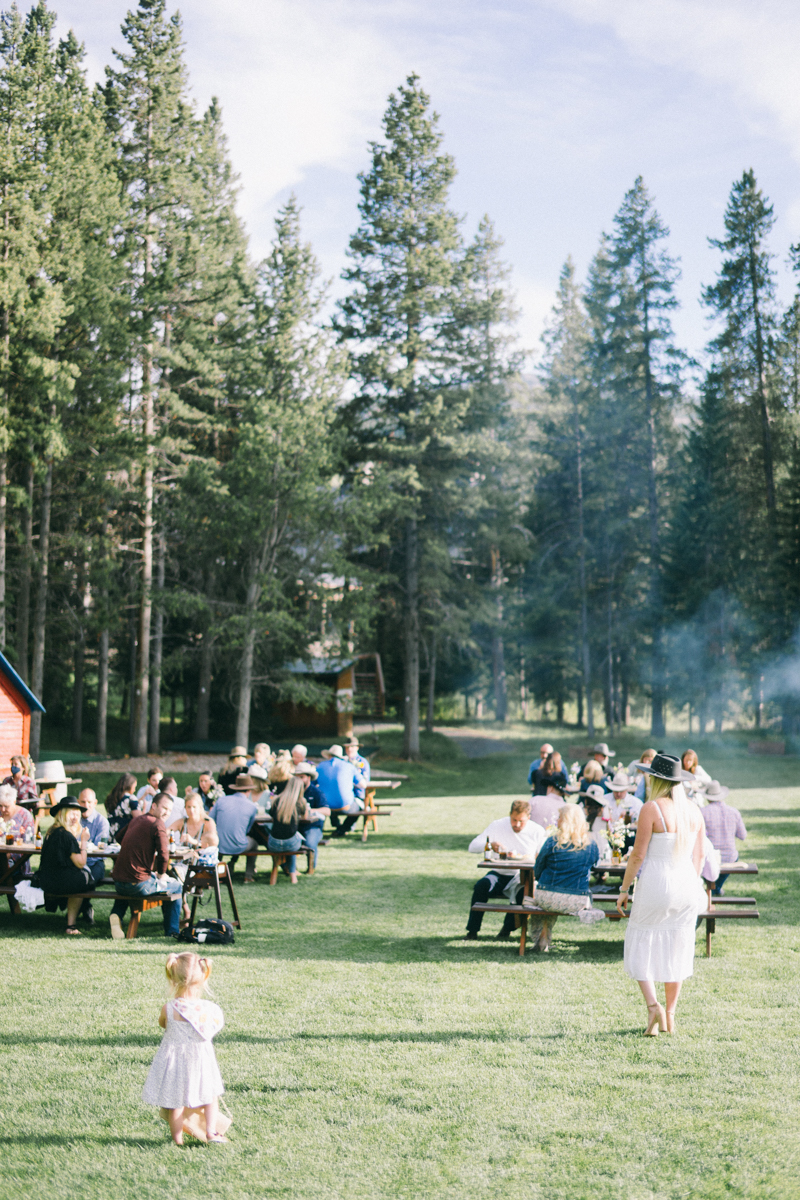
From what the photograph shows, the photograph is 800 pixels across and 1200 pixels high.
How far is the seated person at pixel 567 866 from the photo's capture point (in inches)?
334

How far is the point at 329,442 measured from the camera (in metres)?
27.7

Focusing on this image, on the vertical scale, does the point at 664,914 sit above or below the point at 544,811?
above

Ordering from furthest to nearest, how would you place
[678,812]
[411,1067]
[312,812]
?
[312,812] < [678,812] < [411,1067]

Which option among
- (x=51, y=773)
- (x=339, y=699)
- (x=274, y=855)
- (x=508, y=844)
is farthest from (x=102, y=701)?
(x=508, y=844)

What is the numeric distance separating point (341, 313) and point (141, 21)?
949 cm

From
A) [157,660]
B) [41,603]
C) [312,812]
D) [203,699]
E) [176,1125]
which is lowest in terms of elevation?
[176,1125]

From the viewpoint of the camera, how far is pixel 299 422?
26.0 m

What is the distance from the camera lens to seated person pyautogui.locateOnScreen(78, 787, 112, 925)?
998cm

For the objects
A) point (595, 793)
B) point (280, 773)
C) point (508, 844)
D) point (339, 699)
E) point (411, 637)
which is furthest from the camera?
point (339, 699)

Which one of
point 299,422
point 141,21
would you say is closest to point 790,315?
point 299,422

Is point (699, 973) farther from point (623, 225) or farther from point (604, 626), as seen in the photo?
point (623, 225)

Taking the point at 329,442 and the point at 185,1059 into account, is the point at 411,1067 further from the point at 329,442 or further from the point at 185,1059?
the point at 329,442

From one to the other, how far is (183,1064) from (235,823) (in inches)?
285

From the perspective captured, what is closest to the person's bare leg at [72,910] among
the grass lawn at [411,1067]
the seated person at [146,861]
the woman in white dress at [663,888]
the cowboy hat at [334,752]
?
the grass lawn at [411,1067]
